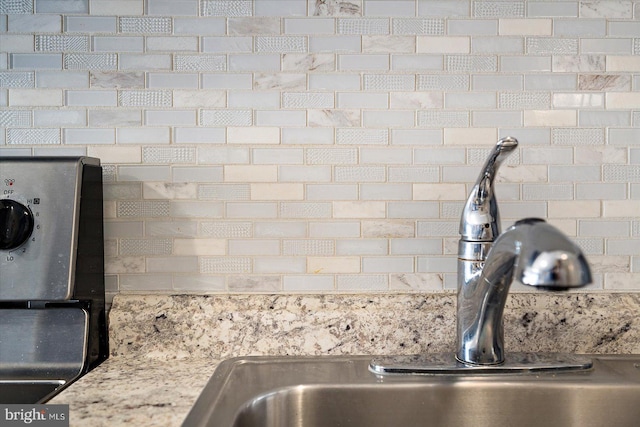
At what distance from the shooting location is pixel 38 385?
839 mm

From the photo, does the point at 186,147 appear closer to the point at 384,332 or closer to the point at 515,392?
the point at 384,332

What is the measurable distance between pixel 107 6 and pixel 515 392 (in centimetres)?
112

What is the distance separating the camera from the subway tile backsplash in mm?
961

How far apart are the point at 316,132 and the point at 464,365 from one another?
548mm

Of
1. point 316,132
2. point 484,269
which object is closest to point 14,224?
point 316,132

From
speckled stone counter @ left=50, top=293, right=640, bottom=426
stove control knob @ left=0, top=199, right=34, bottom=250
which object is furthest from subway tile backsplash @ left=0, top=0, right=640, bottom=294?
stove control knob @ left=0, top=199, right=34, bottom=250

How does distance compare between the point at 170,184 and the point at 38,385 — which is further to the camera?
the point at 170,184

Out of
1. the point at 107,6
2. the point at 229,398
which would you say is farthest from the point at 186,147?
the point at 229,398

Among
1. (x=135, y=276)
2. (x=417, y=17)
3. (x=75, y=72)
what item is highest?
(x=417, y=17)

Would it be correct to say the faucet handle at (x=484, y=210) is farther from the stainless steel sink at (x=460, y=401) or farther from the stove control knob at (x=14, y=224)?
the stove control knob at (x=14, y=224)

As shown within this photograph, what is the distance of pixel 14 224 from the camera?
0.84 m

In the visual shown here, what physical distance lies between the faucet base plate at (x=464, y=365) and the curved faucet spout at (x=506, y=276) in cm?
2

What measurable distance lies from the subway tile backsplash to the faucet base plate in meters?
0.16

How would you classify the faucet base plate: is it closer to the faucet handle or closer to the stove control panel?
the faucet handle
